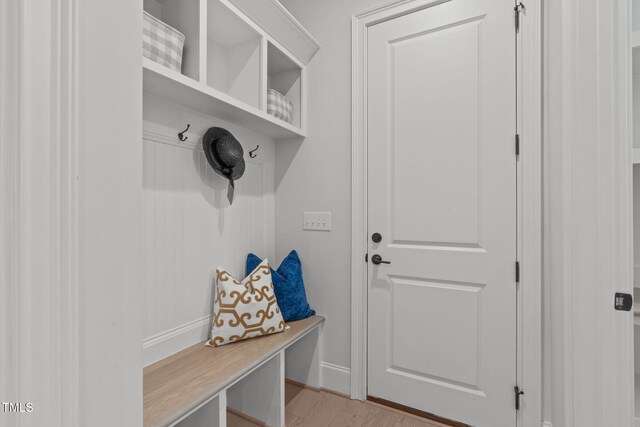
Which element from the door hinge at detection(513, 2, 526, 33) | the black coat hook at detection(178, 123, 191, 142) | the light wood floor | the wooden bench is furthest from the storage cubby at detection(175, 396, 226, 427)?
the door hinge at detection(513, 2, 526, 33)

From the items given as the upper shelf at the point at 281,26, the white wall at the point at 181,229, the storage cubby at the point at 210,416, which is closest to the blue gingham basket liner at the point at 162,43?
the white wall at the point at 181,229

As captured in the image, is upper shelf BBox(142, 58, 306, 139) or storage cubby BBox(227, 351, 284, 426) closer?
upper shelf BBox(142, 58, 306, 139)

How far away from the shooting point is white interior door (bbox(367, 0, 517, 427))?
4.69 ft

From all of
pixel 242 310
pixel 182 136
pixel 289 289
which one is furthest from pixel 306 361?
pixel 182 136

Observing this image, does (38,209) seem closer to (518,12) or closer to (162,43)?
(162,43)

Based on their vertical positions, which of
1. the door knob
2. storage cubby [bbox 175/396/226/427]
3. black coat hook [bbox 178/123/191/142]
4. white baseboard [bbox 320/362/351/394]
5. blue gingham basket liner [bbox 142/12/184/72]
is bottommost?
white baseboard [bbox 320/362/351/394]

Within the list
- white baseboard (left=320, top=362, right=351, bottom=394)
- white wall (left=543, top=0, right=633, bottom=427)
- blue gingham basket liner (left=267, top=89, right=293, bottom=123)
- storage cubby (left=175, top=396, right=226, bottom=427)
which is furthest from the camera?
white baseboard (left=320, top=362, right=351, bottom=394)

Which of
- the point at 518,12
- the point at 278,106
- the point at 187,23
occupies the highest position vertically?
the point at 518,12

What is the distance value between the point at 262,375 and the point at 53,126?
1.53 m

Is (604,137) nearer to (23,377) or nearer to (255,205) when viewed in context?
(23,377)

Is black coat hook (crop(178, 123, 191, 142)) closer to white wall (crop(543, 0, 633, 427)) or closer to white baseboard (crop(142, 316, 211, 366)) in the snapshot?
white baseboard (crop(142, 316, 211, 366))

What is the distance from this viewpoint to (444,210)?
1.55 m

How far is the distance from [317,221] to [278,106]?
0.73 metres

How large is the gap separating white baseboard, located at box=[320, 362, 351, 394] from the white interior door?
14cm
